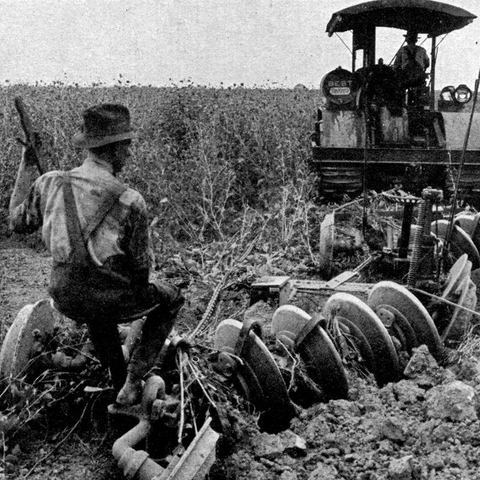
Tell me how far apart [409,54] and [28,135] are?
8.67m

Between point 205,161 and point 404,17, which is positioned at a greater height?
point 404,17

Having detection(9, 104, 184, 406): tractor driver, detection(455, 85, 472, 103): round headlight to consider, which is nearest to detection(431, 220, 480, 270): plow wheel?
detection(9, 104, 184, 406): tractor driver

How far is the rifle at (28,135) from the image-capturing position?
361 centimetres

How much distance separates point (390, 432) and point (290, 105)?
1318 centimetres

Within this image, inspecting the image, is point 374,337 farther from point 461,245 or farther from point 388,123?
point 388,123

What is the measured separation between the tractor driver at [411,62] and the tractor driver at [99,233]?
27.8 feet

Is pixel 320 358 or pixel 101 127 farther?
pixel 320 358

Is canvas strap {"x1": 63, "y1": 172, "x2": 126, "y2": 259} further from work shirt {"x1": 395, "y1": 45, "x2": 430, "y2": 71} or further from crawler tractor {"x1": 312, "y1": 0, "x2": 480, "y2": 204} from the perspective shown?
work shirt {"x1": 395, "y1": 45, "x2": 430, "y2": 71}

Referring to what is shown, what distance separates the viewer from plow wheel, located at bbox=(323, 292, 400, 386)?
15.4 ft

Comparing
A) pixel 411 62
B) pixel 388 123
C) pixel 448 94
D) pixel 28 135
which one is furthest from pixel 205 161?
pixel 448 94

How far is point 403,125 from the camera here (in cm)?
1112

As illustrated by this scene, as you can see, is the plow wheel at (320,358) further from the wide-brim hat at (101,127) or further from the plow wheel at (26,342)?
the wide-brim hat at (101,127)

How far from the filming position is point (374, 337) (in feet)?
15.5

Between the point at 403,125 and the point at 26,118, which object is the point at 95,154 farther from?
the point at 403,125
